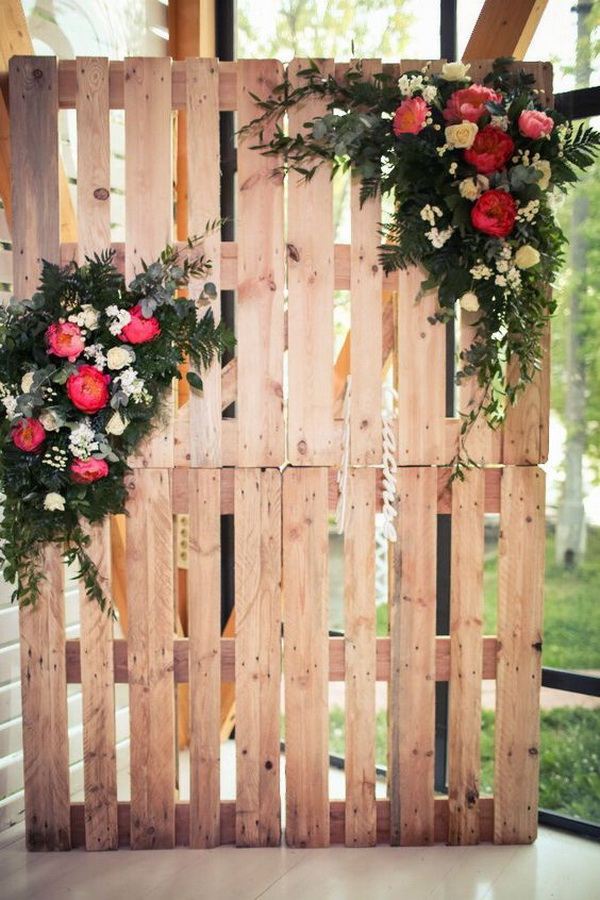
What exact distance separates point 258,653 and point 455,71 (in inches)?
71.4

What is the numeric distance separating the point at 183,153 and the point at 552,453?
70.1 inches

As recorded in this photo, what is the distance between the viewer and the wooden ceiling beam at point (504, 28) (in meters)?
2.88

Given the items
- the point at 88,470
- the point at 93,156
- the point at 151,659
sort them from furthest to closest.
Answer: the point at 151,659 → the point at 93,156 → the point at 88,470

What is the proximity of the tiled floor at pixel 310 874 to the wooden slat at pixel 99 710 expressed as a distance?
3.7 inches

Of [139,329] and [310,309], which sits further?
[310,309]

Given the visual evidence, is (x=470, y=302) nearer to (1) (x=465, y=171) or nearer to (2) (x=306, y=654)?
(1) (x=465, y=171)

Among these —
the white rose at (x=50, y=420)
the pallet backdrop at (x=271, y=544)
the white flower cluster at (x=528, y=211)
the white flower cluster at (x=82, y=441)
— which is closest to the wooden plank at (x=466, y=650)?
the pallet backdrop at (x=271, y=544)

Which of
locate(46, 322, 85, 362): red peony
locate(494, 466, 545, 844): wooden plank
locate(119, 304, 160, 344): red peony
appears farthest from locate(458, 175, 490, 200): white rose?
locate(46, 322, 85, 362): red peony

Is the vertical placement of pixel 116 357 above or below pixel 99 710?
above

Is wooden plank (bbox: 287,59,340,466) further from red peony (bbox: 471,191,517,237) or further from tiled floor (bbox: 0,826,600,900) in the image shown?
tiled floor (bbox: 0,826,600,900)

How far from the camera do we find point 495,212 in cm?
252

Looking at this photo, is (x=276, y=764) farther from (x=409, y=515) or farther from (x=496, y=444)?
(x=496, y=444)

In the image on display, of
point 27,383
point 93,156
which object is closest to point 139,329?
point 27,383

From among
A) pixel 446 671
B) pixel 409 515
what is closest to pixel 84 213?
pixel 409 515
